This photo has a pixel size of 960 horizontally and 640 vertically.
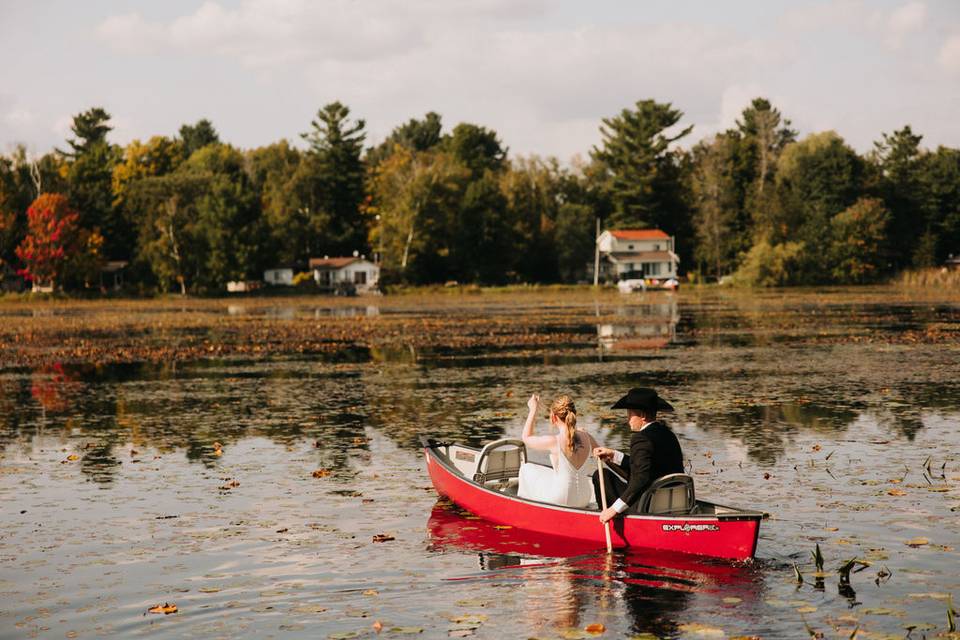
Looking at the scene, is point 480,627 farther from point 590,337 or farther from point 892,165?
point 892,165

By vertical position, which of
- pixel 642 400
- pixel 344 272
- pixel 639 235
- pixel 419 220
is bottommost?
pixel 642 400

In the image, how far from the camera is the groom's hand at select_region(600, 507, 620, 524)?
13.2 meters

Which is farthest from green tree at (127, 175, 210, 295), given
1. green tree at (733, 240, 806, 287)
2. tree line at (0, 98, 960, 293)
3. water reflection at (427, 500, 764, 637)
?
water reflection at (427, 500, 764, 637)

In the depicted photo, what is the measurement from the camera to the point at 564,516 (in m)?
13.9

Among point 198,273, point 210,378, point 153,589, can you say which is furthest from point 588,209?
point 153,589

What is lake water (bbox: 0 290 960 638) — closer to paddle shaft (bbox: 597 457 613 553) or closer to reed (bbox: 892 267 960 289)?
paddle shaft (bbox: 597 457 613 553)

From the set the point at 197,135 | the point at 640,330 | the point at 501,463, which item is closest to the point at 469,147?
the point at 197,135

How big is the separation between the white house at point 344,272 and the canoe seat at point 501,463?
121418 mm

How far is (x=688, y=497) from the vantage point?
520 inches

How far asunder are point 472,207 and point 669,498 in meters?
120

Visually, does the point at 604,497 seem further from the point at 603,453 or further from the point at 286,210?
the point at 286,210

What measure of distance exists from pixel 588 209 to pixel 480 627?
459ft

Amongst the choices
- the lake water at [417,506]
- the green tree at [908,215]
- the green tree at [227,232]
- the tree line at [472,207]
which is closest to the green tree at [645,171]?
the tree line at [472,207]

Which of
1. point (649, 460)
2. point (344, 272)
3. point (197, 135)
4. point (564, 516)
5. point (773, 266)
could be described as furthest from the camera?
point (197, 135)
